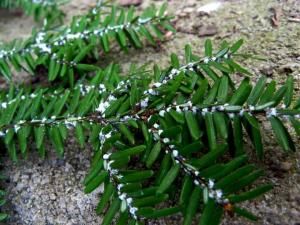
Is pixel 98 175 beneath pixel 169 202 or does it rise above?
above

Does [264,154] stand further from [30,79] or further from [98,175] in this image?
[30,79]

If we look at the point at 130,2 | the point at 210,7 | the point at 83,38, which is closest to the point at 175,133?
the point at 83,38

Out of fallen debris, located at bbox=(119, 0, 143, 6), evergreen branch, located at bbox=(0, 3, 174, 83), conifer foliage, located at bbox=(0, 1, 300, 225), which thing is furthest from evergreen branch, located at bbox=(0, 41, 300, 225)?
fallen debris, located at bbox=(119, 0, 143, 6)

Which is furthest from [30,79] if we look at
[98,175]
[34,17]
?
[98,175]

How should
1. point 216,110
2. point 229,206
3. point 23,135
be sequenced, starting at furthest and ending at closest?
point 23,135, point 216,110, point 229,206

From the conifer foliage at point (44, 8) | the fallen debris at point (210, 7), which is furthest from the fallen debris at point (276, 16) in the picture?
the conifer foliage at point (44, 8)

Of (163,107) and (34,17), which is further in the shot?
(34,17)

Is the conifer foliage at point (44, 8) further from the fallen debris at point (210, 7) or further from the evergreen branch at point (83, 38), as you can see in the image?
the fallen debris at point (210, 7)

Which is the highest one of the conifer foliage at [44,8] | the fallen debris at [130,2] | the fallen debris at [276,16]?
the fallen debris at [276,16]
